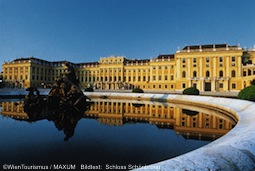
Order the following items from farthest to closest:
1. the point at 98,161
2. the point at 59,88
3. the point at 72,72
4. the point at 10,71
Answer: the point at 10,71
the point at 72,72
the point at 59,88
the point at 98,161

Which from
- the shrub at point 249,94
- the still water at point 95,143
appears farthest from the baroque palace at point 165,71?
the still water at point 95,143

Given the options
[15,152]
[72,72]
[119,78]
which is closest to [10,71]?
[119,78]

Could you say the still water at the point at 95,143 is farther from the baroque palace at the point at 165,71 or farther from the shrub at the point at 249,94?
the baroque palace at the point at 165,71

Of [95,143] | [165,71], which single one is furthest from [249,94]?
[165,71]

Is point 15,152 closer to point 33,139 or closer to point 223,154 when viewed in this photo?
point 33,139

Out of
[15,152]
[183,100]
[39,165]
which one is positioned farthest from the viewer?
[183,100]

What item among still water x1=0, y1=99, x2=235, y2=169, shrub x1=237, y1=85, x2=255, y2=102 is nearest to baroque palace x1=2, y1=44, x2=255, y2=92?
shrub x1=237, y1=85, x2=255, y2=102

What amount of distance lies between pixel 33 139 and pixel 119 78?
201 ft

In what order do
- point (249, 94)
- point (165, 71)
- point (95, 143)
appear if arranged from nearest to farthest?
1. point (95, 143)
2. point (249, 94)
3. point (165, 71)

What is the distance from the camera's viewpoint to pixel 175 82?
5188cm

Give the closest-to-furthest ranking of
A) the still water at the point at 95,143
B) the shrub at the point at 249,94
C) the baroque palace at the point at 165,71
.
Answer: the still water at the point at 95,143 → the shrub at the point at 249,94 → the baroque palace at the point at 165,71

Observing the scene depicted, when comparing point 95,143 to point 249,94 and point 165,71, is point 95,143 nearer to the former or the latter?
point 249,94

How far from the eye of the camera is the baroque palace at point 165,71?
148 ft

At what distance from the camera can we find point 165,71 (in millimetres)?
54969
